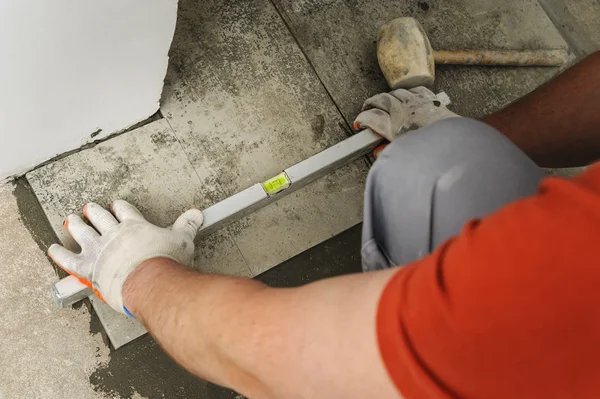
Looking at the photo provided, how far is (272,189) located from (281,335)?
754 millimetres

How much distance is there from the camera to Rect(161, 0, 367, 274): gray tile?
5.26ft

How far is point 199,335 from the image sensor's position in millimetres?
982

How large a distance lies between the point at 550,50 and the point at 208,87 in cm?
121

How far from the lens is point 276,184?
1551 millimetres

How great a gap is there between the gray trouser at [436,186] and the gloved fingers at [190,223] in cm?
55

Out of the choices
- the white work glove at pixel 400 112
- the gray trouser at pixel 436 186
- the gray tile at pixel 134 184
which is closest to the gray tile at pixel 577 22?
the white work glove at pixel 400 112

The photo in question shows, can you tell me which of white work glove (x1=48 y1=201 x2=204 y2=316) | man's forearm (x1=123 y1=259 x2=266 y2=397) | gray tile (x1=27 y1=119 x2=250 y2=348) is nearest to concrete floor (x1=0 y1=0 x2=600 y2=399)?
gray tile (x1=27 y1=119 x2=250 y2=348)

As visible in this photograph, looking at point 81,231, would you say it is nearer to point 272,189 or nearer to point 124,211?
point 124,211

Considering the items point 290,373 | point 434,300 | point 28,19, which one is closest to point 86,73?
point 28,19

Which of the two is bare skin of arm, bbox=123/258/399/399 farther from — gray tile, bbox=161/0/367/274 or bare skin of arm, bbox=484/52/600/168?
bare skin of arm, bbox=484/52/600/168

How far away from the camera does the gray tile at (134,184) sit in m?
1.48

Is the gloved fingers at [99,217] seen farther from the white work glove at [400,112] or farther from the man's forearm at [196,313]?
the white work glove at [400,112]

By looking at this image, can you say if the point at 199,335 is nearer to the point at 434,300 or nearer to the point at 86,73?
the point at 434,300

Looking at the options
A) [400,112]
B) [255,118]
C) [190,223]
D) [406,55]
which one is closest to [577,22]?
[406,55]
